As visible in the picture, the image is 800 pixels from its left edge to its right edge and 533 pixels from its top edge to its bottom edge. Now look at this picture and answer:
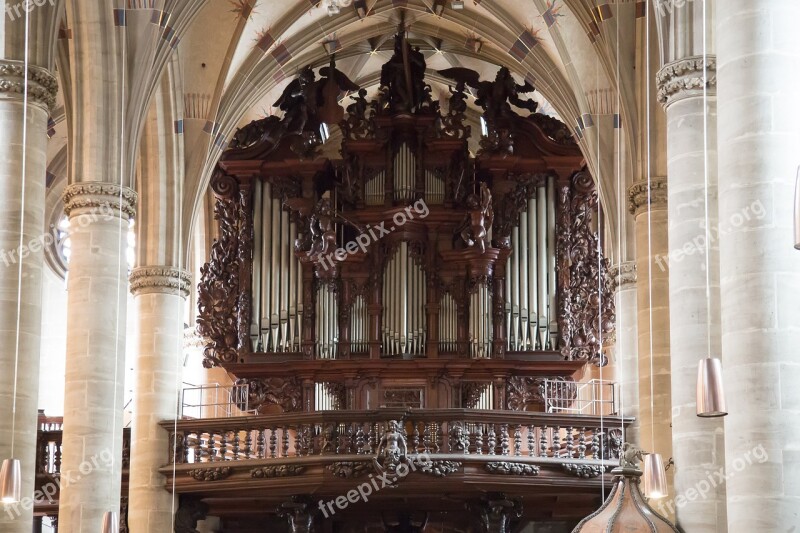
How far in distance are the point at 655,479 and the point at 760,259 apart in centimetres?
648

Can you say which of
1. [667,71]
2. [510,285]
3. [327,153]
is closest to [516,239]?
[510,285]

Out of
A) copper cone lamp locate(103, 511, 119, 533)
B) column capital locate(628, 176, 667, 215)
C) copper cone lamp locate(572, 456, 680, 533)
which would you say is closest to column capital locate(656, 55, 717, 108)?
copper cone lamp locate(572, 456, 680, 533)

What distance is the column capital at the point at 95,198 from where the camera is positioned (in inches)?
874

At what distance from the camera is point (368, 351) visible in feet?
87.2

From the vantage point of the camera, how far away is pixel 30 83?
1825 centimetres

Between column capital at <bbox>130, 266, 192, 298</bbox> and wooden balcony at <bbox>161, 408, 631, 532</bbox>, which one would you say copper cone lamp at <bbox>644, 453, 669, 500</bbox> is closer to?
wooden balcony at <bbox>161, 408, 631, 532</bbox>

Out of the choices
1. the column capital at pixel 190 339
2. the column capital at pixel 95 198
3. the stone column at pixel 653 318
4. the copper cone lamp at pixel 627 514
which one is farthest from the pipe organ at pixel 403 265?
the copper cone lamp at pixel 627 514

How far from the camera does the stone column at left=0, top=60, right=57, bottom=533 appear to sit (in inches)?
677

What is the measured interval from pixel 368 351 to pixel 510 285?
113 inches

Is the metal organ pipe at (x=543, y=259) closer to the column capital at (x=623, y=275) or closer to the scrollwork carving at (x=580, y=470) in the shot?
the column capital at (x=623, y=275)

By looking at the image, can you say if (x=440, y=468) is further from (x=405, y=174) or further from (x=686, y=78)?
(x=686, y=78)

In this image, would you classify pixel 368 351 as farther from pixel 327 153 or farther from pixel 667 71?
pixel 667 71

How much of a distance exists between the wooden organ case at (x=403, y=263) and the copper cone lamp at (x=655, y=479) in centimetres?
757

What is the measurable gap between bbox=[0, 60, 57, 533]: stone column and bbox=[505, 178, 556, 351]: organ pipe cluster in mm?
10734
